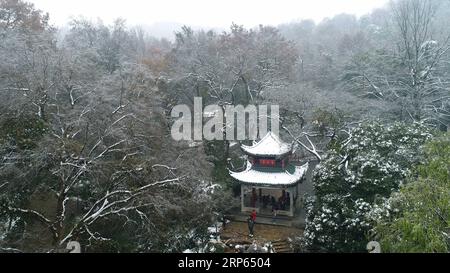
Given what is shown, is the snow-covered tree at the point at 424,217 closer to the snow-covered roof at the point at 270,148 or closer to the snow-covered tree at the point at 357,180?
the snow-covered tree at the point at 357,180

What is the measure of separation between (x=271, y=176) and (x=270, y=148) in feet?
4.33

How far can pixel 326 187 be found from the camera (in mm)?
13695

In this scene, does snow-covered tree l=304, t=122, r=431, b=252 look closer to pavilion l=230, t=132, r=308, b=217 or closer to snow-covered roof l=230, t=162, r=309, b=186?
snow-covered roof l=230, t=162, r=309, b=186

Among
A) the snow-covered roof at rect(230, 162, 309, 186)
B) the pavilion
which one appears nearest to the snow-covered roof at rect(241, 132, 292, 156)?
the pavilion

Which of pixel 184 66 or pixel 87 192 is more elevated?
pixel 184 66

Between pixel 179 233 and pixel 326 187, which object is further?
pixel 326 187

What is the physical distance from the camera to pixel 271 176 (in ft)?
58.2

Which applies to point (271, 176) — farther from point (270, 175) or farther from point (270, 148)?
point (270, 148)

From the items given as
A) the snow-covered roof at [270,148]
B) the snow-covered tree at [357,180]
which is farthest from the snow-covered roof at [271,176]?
the snow-covered tree at [357,180]

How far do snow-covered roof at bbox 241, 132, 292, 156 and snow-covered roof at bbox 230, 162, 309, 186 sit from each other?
847 millimetres
